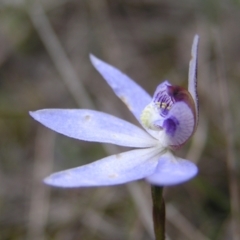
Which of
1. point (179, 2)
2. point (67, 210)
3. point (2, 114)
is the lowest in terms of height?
point (67, 210)

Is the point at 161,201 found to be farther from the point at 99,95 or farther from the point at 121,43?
the point at 121,43

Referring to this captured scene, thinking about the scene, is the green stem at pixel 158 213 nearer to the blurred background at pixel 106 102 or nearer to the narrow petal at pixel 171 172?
the narrow petal at pixel 171 172

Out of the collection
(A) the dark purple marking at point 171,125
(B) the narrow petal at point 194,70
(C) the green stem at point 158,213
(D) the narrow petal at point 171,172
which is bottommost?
(C) the green stem at point 158,213

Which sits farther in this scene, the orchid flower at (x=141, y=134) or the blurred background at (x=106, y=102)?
the blurred background at (x=106, y=102)

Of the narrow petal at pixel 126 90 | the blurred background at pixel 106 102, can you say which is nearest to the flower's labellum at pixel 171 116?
the narrow petal at pixel 126 90

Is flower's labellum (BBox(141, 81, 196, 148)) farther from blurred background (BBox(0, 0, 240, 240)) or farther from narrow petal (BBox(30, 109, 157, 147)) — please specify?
blurred background (BBox(0, 0, 240, 240))

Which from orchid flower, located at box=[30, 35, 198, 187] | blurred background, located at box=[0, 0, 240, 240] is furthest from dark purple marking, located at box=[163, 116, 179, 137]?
blurred background, located at box=[0, 0, 240, 240]

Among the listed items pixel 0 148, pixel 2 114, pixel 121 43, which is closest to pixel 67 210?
pixel 0 148
